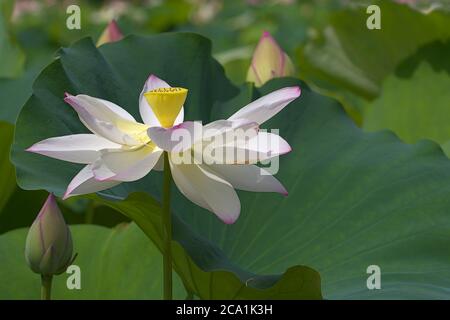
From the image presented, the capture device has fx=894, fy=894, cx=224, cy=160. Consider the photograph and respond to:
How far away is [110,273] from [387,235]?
38 centimetres

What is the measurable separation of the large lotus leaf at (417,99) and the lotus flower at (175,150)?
0.79 metres

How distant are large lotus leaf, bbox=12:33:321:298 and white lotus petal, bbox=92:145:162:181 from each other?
64 millimetres

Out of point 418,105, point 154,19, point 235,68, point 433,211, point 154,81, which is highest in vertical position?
point 154,19

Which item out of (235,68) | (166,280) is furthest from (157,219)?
(235,68)

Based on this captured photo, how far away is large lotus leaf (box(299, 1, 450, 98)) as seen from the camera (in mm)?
1682

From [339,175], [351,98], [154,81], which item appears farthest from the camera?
[351,98]

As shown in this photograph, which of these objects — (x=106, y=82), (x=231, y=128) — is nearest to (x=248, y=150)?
(x=231, y=128)

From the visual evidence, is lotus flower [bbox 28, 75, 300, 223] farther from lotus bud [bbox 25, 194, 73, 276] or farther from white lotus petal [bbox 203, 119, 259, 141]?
lotus bud [bbox 25, 194, 73, 276]

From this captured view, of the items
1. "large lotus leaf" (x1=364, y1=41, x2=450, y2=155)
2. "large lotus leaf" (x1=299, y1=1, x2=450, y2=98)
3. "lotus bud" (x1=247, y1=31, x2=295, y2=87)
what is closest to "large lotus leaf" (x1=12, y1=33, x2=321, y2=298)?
"lotus bud" (x1=247, y1=31, x2=295, y2=87)

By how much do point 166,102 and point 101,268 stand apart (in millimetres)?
422

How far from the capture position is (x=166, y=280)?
0.88 metres

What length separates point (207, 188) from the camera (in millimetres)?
810

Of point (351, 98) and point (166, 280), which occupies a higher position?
point (351, 98)

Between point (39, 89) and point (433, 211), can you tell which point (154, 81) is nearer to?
point (39, 89)
